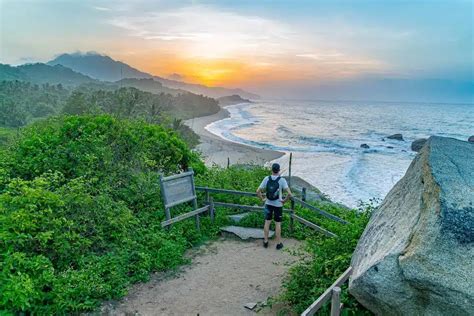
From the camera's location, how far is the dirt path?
5.97m

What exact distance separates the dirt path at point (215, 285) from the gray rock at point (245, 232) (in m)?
0.44

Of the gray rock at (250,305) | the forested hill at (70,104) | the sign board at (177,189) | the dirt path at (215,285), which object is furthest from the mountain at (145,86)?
the gray rock at (250,305)

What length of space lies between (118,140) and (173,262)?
4267 millimetres

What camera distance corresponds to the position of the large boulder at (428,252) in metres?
3.62

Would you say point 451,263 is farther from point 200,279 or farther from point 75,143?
point 75,143

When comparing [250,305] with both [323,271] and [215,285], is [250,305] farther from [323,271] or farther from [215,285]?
[323,271]

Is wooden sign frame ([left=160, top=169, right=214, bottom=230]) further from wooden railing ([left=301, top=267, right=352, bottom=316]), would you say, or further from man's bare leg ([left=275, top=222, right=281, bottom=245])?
wooden railing ([left=301, top=267, right=352, bottom=316])

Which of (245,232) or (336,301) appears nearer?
(336,301)

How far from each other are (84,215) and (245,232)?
3.78 metres

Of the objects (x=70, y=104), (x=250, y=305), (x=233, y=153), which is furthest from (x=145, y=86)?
(x=250, y=305)

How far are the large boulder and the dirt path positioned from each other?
2204 millimetres

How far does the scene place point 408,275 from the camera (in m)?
3.76

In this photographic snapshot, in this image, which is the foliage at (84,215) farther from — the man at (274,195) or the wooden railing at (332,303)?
the wooden railing at (332,303)

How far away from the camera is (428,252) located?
370cm
